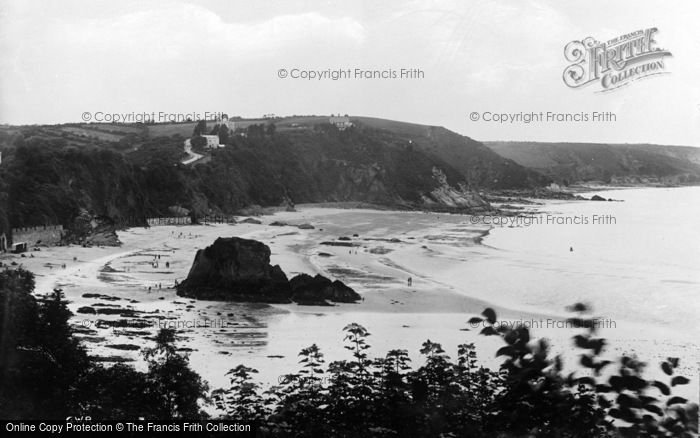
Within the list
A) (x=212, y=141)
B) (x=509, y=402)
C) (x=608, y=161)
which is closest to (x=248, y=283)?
(x=509, y=402)

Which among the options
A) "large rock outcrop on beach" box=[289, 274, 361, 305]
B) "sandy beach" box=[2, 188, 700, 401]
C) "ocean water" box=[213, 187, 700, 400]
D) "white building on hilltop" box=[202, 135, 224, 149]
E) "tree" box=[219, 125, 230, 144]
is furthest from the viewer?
"tree" box=[219, 125, 230, 144]

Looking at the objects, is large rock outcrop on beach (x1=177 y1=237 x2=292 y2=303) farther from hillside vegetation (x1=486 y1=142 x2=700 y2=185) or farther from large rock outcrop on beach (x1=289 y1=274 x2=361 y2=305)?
hillside vegetation (x1=486 y1=142 x2=700 y2=185)

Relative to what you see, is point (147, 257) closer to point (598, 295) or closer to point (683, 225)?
point (598, 295)

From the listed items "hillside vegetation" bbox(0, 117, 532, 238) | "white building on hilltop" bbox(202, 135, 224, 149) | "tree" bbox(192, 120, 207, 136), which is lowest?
"hillside vegetation" bbox(0, 117, 532, 238)

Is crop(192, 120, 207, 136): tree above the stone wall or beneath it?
above

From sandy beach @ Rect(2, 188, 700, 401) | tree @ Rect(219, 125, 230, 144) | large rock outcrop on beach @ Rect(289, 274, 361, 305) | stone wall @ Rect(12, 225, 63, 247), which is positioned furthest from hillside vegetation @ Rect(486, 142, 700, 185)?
large rock outcrop on beach @ Rect(289, 274, 361, 305)

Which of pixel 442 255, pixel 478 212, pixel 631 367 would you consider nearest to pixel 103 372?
pixel 631 367

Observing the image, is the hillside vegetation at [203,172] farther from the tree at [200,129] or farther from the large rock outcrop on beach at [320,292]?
the large rock outcrop on beach at [320,292]

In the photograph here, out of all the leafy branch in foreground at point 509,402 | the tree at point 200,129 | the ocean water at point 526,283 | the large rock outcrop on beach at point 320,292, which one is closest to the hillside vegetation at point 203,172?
the tree at point 200,129
